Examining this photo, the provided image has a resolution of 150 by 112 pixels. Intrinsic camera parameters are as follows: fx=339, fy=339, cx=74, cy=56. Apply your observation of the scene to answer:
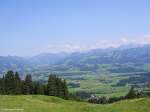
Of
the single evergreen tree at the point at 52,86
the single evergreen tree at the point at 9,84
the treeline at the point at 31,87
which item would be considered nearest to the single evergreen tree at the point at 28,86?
the treeline at the point at 31,87

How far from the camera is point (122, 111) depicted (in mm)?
51625

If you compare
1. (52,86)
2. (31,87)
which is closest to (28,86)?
(31,87)

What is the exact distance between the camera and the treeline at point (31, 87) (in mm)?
115250

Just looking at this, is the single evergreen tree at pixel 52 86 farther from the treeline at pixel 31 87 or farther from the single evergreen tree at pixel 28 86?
the single evergreen tree at pixel 28 86

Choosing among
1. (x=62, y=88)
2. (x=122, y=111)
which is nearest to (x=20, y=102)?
(x=122, y=111)

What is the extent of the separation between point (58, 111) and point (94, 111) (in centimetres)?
547

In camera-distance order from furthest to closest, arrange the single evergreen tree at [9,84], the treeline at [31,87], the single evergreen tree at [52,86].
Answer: the single evergreen tree at [9,84] → the treeline at [31,87] → the single evergreen tree at [52,86]

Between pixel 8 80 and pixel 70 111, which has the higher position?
pixel 8 80

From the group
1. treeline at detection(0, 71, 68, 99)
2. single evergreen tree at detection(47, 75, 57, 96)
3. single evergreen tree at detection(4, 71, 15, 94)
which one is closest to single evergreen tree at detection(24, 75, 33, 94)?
treeline at detection(0, 71, 68, 99)

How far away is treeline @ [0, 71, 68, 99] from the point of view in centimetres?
11525

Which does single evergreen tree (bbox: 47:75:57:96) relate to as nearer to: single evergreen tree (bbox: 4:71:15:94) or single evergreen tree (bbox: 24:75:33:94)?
→ single evergreen tree (bbox: 24:75:33:94)

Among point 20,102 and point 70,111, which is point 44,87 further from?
point 70,111

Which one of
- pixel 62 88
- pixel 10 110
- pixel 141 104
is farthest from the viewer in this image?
pixel 62 88

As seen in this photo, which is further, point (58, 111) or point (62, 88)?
point (62, 88)
